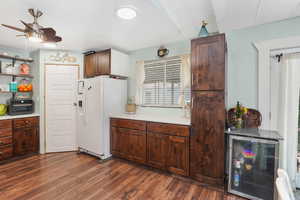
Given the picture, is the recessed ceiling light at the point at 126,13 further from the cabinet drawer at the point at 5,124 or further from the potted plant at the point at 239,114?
the cabinet drawer at the point at 5,124

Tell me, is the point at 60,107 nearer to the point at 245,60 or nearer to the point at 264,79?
the point at 245,60

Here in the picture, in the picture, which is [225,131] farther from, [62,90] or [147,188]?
[62,90]

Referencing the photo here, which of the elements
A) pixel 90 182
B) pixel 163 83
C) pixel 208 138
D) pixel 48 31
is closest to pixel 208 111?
pixel 208 138

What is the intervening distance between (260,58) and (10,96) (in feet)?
16.8

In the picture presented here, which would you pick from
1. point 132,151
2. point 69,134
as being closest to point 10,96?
point 69,134

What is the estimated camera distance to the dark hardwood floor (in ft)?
6.42

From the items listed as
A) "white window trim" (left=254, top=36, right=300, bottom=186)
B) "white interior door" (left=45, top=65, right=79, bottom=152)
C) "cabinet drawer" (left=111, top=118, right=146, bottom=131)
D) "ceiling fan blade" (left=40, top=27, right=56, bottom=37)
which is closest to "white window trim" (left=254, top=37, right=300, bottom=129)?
"white window trim" (left=254, top=36, right=300, bottom=186)

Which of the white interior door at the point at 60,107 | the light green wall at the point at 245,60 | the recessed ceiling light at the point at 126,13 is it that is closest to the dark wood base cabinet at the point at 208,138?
the light green wall at the point at 245,60

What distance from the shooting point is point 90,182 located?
2.26 m

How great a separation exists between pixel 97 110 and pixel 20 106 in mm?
1833

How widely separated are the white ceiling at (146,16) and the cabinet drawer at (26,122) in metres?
1.67

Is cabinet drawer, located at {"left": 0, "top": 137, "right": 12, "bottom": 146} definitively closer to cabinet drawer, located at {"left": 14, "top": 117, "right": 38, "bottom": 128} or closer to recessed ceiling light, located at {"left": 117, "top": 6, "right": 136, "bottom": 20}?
cabinet drawer, located at {"left": 14, "top": 117, "right": 38, "bottom": 128}

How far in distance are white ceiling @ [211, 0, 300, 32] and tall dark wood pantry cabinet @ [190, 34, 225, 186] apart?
0.94ft

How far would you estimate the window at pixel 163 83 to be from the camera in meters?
3.03
